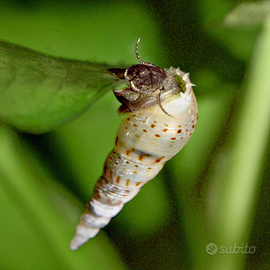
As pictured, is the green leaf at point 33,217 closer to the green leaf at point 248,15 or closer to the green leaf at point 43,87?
the green leaf at point 43,87

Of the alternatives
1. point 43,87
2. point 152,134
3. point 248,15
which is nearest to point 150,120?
point 152,134

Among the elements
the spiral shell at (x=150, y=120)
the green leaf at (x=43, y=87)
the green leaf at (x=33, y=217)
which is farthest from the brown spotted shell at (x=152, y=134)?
the green leaf at (x=33, y=217)

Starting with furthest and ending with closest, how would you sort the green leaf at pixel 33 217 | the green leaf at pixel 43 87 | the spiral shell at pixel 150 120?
the green leaf at pixel 33 217 < the spiral shell at pixel 150 120 < the green leaf at pixel 43 87

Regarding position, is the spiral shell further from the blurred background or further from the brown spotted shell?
the blurred background

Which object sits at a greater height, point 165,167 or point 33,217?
point 165,167

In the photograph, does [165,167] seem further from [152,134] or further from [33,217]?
[33,217]

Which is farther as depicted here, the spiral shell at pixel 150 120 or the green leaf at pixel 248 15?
the green leaf at pixel 248 15
